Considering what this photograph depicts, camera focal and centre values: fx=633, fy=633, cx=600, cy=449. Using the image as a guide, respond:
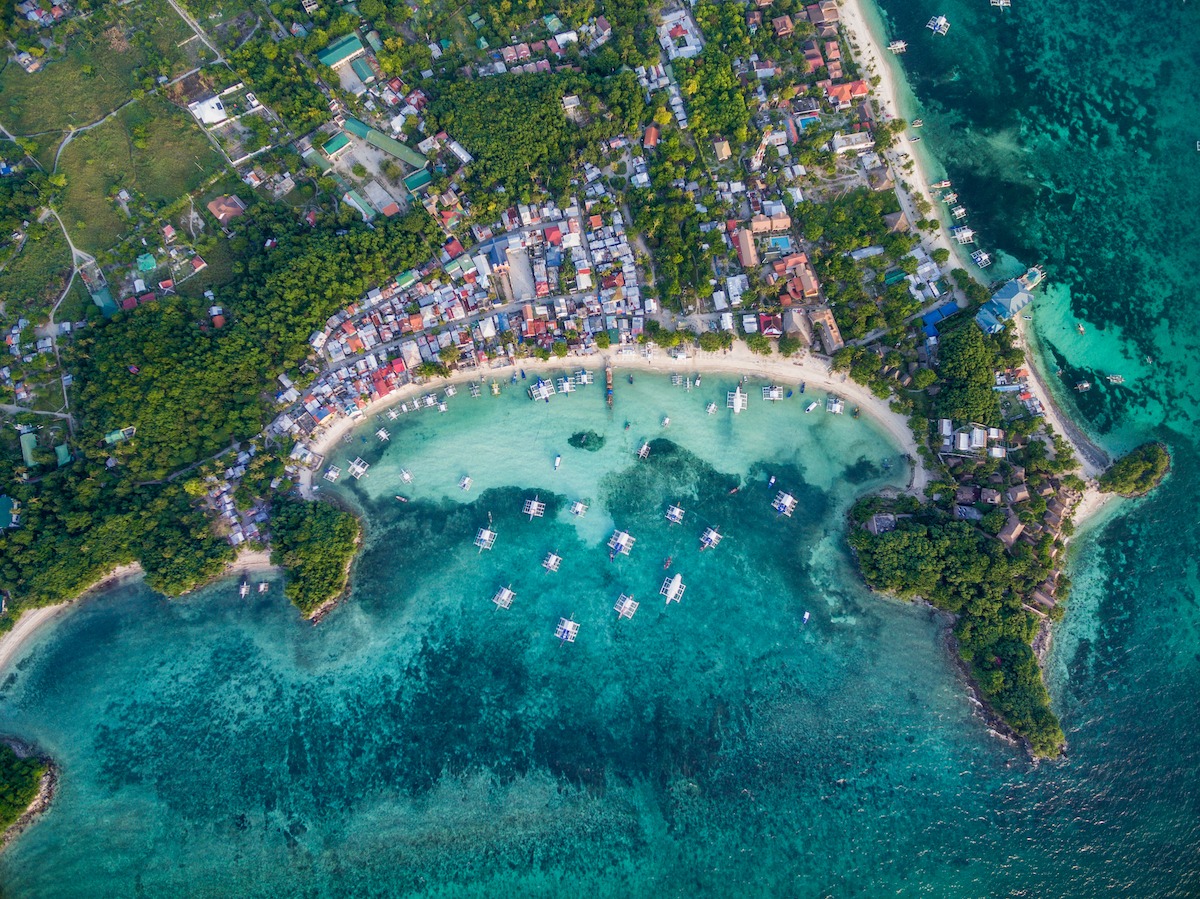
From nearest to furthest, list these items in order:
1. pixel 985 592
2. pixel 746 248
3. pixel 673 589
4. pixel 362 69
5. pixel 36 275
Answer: pixel 985 592
pixel 673 589
pixel 36 275
pixel 746 248
pixel 362 69

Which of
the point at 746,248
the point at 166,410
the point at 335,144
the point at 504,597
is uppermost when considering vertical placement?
the point at 335,144

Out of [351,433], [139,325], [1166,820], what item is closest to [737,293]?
[351,433]

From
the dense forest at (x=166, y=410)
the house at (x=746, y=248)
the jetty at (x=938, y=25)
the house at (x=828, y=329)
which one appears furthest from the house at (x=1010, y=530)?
the dense forest at (x=166, y=410)

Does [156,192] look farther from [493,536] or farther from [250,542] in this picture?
[493,536]

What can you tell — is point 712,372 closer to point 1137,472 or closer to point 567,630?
point 567,630

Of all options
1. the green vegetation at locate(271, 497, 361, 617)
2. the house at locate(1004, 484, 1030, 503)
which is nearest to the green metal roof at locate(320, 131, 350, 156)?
the green vegetation at locate(271, 497, 361, 617)

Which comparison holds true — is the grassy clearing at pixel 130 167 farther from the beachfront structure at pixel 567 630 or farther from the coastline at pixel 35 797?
the beachfront structure at pixel 567 630

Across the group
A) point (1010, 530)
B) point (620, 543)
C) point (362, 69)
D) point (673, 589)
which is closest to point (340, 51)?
point (362, 69)
